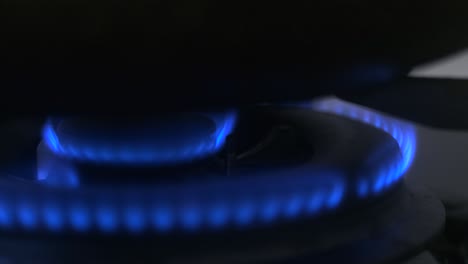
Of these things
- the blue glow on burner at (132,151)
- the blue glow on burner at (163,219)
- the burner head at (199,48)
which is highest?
the burner head at (199,48)

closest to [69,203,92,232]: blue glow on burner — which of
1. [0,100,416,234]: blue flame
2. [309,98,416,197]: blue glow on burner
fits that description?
[0,100,416,234]: blue flame

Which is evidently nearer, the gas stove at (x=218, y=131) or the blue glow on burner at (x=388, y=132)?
the gas stove at (x=218, y=131)

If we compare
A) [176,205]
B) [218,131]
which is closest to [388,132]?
[218,131]

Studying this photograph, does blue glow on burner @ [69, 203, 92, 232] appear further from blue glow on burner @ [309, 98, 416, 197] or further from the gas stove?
blue glow on burner @ [309, 98, 416, 197]

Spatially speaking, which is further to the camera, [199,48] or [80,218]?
[80,218]

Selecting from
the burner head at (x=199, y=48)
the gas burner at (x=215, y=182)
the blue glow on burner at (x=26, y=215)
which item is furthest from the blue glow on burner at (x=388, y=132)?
the blue glow on burner at (x=26, y=215)

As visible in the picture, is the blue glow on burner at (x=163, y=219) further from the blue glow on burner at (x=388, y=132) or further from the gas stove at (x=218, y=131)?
the blue glow on burner at (x=388, y=132)

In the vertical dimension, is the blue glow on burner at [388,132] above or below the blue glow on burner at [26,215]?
above

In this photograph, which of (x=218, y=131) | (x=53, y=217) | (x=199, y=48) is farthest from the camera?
(x=218, y=131)

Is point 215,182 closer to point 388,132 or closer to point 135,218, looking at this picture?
point 135,218
